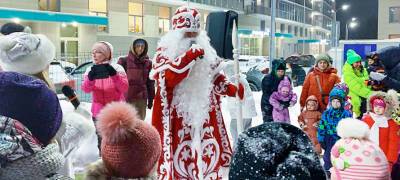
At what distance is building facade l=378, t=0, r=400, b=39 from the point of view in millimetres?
43500

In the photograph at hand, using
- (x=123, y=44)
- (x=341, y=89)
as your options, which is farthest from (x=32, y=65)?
(x=123, y=44)

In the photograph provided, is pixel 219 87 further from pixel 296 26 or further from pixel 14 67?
pixel 296 26

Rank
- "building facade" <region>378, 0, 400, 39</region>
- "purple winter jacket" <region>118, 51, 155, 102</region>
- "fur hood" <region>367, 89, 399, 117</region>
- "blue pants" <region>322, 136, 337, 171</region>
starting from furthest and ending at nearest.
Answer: "building facade" <region>378, 0, 400, 39</region> → "purple winter jacket" <region>118, 51, 155, 102</region> → "blue pants" <region>322, 136, 337, 171</region> → "fur hood" <region>367, 89, 399, 117</region>

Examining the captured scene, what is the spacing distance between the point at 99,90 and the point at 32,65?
361 cm

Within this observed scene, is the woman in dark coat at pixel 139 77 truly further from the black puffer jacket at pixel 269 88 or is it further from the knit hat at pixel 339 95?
the knit hat at pixel 339 95

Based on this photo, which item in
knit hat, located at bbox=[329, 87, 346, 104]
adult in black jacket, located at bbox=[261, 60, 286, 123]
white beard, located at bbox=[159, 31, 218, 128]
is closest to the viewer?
white beard, located at bbox=[159, 31, 218, 128]

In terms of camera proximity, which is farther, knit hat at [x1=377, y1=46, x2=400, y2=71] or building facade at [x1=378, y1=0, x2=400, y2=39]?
building facade at [x1=378, y1=0, x2=400, y2=39]

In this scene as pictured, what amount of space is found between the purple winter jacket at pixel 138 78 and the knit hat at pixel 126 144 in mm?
5527

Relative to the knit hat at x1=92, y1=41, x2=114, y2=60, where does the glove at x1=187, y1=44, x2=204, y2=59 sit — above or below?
below

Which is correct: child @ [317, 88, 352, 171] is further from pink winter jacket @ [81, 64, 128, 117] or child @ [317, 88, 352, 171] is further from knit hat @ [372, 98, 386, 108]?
pink winter jacket @ [81, 64, 128, 117]

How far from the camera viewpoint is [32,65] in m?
3.10

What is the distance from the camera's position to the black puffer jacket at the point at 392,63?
6078 mm

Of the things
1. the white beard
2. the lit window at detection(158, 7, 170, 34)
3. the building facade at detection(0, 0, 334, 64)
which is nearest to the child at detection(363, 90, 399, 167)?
the white beard

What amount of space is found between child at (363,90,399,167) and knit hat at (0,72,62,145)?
399 cm
